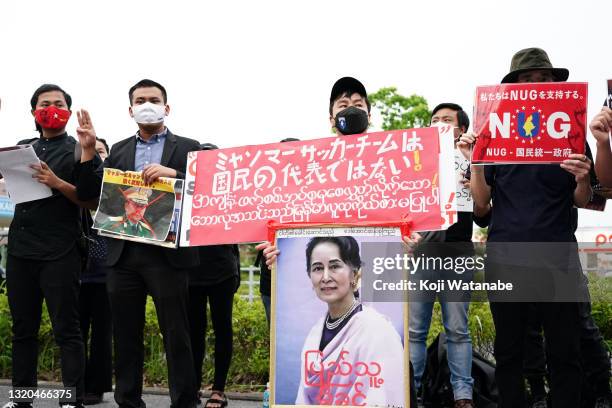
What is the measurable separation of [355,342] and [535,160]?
57.4 inches

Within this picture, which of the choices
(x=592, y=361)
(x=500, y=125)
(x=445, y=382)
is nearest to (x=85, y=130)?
(x=500, y=125)

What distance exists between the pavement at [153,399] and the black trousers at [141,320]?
3.91 ft

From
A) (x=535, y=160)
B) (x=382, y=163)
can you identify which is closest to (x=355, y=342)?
(x=382, y=163)

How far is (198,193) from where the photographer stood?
4906mm

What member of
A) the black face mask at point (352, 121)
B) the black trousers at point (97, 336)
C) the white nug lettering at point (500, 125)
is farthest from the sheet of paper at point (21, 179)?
the white nug lettering at point (500, 125)

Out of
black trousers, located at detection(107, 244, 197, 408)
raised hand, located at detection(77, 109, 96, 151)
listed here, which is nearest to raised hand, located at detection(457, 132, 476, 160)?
black trousers, located at detection(107, 244, 197, 408)

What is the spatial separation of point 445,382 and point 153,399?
8.60 feet

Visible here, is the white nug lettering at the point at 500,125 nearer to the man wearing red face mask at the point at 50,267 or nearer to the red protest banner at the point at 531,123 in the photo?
the red protest banner at the point at 531,123

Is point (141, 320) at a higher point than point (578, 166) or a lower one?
lower

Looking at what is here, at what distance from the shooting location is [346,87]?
17.4ft

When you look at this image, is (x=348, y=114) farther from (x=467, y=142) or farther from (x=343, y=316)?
(x=343, y=316)

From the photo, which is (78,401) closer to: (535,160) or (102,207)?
(102,207)

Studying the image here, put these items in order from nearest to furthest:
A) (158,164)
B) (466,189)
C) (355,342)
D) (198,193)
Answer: (355,342) < (198,193) < (158,164) < (466,189)

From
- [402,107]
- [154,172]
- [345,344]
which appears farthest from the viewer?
[402,107]
